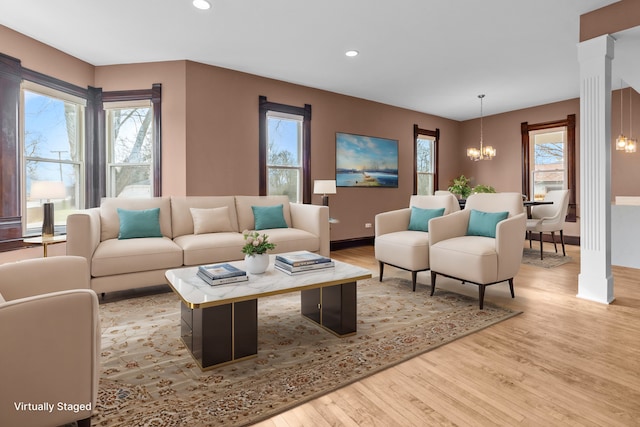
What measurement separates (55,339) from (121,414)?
56 centimetres

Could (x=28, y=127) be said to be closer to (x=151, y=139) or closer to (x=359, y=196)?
(x=151, y=139)

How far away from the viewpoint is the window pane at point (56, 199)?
12.8ft

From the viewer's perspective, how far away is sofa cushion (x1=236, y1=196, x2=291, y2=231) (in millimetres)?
4297

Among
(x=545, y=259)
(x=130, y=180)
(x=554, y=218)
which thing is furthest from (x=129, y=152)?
(x=554, y=218)

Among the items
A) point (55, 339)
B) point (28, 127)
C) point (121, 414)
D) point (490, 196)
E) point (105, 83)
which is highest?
point (105, 83)

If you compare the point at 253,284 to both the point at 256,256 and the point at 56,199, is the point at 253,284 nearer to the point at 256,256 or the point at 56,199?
the point at 256,256

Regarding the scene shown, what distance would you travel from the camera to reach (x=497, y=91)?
580cm

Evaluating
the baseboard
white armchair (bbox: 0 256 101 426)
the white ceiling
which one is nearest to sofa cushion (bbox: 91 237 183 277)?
white armchair (bbox: 0 256 101 426)

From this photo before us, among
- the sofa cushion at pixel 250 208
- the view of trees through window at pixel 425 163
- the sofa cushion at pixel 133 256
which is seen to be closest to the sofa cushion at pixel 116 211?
the sofa cushion at pixel 133 256

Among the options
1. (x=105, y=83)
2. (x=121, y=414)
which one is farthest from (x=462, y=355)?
(x=105, y=83)

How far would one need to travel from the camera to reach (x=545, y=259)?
495 cm

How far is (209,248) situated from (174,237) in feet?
2.17

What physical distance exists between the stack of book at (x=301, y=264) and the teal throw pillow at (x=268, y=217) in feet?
5.45

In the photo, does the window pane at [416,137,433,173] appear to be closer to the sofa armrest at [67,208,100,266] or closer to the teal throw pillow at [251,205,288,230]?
the teal throw pillow at [251,205,288,230]
